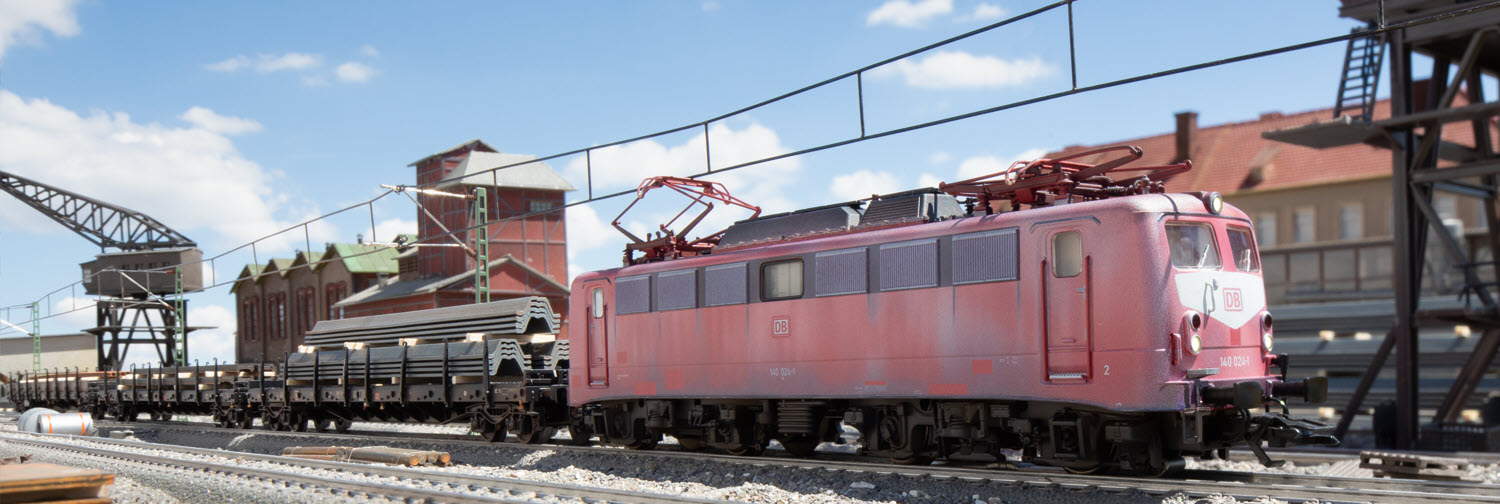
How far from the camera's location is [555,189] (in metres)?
59.4

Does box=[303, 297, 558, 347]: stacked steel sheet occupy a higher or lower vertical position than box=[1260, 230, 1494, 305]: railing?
lower

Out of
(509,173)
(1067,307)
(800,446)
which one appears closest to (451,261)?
(509,173)

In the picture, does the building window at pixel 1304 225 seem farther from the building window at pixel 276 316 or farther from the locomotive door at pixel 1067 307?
the building window at pixel 276 316

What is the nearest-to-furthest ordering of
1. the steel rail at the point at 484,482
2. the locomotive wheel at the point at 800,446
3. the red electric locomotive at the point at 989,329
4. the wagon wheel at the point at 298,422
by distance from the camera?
the steel rail at the point at 484,482 → the red electric locomotive at the point at 989,329 → the locomotive wheel at the point at 800,446 → the wagon wheel at the point at 298,422

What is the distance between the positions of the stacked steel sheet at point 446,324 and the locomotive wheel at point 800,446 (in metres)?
5.98

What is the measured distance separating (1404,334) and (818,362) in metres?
13.2

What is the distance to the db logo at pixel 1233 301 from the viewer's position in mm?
11742

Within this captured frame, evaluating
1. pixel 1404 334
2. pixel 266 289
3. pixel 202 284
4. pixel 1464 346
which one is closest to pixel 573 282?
pixel 1404 334

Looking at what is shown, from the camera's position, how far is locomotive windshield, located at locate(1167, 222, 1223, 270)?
11.4m

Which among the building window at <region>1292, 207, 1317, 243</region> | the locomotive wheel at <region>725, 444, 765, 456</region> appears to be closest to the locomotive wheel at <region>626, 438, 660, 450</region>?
the locomotive wheel at <region>725, 444, 765, 456</region>

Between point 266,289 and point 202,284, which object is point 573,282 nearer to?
point 202,284

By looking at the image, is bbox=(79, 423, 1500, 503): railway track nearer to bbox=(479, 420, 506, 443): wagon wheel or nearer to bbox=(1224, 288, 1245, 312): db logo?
bbox=(1224, 288, 1245, 312): db logo

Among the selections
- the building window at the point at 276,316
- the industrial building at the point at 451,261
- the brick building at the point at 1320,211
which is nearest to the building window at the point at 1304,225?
the brick building at the point at 1320,211

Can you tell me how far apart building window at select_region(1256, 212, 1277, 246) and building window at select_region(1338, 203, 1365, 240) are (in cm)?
226
